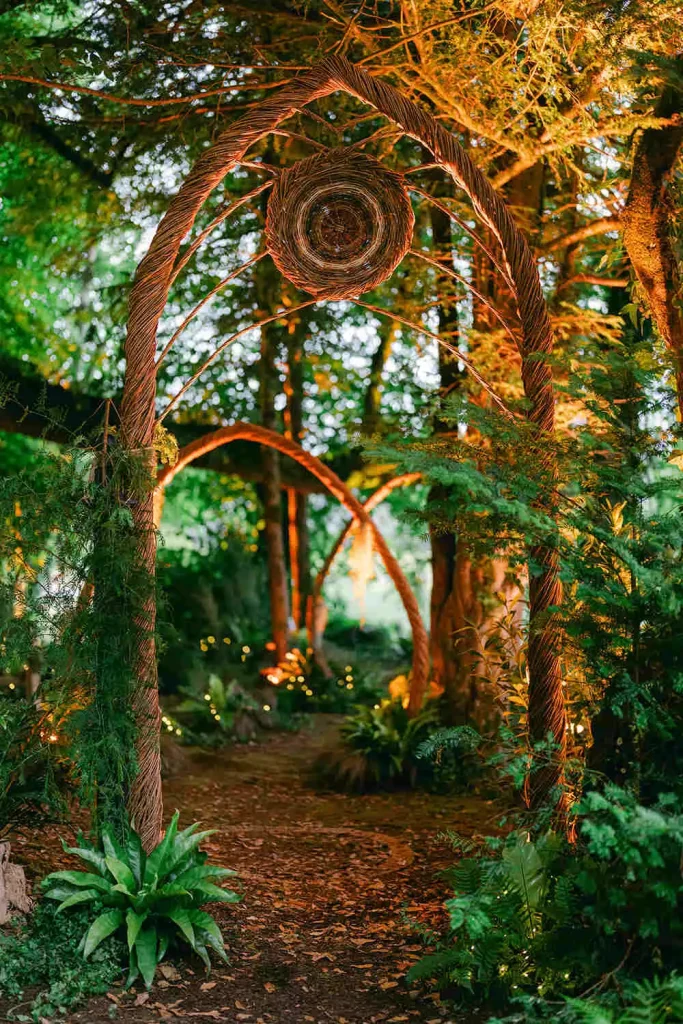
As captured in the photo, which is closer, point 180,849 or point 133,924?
point 133,924

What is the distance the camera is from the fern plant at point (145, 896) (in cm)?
A: 343

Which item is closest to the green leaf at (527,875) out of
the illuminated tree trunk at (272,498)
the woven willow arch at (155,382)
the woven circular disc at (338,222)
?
the woven willow arch at (155,382)

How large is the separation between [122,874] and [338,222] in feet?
9.14

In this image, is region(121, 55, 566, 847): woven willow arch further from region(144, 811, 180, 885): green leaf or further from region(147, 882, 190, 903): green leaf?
region(147, 882, 190, 903): green leaf

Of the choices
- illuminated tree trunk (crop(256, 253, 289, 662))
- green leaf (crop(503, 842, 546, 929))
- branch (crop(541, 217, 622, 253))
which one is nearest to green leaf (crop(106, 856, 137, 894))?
green leaf (crop(503, 842, 546, 929))

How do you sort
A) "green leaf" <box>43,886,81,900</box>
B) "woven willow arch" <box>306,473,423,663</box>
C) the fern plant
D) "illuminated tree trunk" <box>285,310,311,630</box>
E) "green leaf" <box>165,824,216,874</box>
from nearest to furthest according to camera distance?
1. the fern plant
2. "green leaf" <box>43,886,81,900</box>
3. "green leaf" <box>165,824,216,874</box>
4. "woven willow arch" <box>306,473,423,663</box>
5. "illuminated tree trunk" <box>285,310,311,630</box>

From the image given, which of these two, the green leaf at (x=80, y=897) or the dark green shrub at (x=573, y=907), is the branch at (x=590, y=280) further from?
the green leaf at (x=80, y=897)

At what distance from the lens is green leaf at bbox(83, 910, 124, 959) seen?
3.39 m

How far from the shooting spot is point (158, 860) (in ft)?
12.0

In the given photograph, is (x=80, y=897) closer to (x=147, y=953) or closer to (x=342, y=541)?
(x=147, y=953)

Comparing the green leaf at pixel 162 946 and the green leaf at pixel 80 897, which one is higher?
the green leaf at pixel 80 897

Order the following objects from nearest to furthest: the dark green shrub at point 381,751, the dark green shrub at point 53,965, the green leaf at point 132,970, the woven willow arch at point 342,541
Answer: the dark green shrub at point 53,965
the green leaf at point 132,970
the dark green shrub at point 381,751
the woven willow arch at point 342,541

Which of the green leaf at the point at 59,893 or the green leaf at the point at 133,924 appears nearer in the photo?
the green leaf at the point at 133,924

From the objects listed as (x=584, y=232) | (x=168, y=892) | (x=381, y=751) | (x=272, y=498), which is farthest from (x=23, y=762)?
(x=272, y=498)
